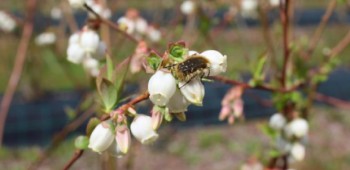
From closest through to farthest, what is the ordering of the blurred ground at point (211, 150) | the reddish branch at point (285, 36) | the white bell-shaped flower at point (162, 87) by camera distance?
the white bell-shaped flower at point (162, 87)
the reddish branch at point (285, 36)
the blurred ground at point (211, 150)

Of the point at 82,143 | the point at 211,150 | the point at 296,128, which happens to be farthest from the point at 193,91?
the point at 211,150

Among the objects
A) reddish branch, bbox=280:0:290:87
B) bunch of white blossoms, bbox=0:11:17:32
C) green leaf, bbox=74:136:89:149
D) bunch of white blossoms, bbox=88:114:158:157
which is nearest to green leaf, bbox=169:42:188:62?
bunch of white blossoms, bbox=88:114:158:157

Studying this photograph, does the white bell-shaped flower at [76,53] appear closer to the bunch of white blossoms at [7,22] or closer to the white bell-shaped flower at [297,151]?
the white bell-shaped flower at [297,151]

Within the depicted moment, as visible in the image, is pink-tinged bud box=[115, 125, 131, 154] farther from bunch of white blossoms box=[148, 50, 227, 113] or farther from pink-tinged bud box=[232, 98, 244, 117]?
pink-tinged bud box=[232, 98, 244, 117]

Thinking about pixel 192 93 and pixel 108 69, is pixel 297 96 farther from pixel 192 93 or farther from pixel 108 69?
pixel 192 93

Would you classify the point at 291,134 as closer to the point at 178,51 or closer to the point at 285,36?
the point at 285,36

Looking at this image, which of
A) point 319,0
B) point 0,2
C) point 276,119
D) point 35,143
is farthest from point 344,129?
point 319,0

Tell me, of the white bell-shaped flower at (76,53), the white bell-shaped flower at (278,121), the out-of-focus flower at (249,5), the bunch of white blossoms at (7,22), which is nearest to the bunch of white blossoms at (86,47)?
the white bell-shaped flower at (76,53)

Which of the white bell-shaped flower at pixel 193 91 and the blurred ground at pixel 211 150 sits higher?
the white bell-shaped flower at pixel 193 91
